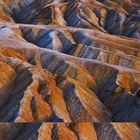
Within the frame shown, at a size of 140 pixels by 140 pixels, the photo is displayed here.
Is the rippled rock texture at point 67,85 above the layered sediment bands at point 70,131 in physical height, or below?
below

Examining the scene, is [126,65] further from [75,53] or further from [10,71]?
[10,71]

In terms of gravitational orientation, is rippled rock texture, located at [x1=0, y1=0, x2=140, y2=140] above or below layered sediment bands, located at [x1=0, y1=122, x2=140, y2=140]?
below

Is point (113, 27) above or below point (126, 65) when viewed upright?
below

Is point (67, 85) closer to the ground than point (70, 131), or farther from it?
closer to the ground

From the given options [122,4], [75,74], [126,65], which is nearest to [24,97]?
[75,74]

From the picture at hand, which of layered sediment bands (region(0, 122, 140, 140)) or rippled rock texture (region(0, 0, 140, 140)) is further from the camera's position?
rippled rock texture (region(0, 0, 140, 140))

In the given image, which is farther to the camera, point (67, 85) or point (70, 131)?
point (67, 85)

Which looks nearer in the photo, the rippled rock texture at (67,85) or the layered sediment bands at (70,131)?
the layered sediment bands at (70,131)
